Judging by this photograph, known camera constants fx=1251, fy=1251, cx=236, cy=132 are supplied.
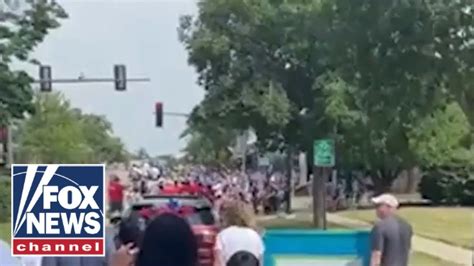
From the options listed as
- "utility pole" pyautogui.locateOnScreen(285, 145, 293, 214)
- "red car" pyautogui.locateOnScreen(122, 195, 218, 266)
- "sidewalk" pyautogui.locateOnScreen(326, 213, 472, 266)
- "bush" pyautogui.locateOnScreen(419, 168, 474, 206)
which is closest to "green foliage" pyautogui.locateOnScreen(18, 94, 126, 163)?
"utility pole" pyautogui.locateOnScreen(285, 145, 293, 214)

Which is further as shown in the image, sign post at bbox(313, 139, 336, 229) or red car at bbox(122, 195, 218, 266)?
sign post at bbox(313, 139, 336, 229)

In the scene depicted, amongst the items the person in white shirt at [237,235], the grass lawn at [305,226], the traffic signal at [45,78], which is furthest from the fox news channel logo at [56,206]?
the traffic signal at [45,78]

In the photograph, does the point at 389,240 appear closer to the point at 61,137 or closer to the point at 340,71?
the point at 340,71

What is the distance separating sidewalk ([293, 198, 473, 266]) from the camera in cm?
2132

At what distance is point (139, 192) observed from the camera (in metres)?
23.4

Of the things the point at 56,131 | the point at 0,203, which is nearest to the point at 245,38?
the point at 0,203

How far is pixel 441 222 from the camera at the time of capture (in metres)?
25.0

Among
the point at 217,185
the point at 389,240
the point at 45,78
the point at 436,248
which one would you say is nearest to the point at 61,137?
the point at 217,185

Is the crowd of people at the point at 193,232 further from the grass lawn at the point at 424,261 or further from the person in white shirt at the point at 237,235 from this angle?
the grass lawn at the point at 424,261

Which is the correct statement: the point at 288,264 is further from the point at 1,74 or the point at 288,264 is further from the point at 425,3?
the point at 1,74

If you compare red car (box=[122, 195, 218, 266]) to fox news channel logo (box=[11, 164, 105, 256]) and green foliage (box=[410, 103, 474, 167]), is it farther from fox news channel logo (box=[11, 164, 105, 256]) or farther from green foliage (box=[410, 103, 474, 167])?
green foliage (box=[410, 103, 474, 167])

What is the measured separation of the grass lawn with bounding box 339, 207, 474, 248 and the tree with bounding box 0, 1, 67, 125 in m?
6.66

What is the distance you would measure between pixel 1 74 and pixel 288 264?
403 inches

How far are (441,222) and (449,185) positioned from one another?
3.71 m
